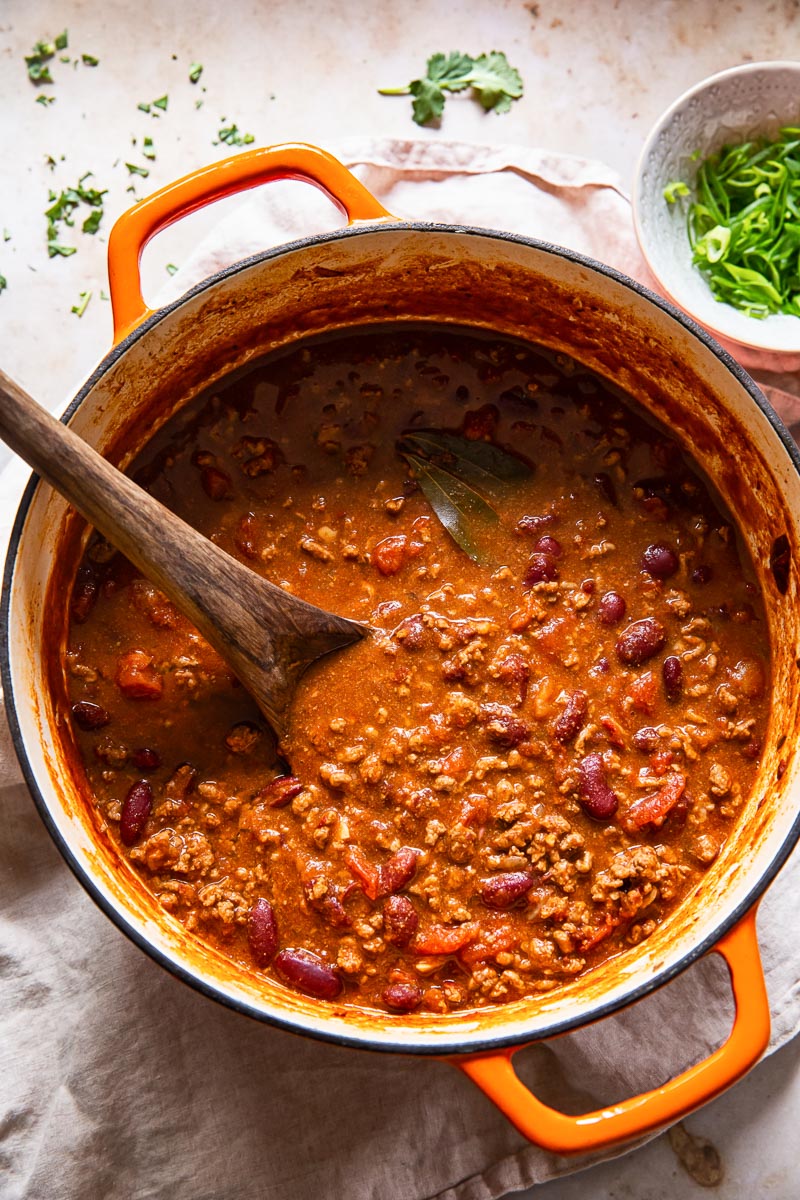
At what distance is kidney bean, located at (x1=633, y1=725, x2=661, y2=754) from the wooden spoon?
78 cm

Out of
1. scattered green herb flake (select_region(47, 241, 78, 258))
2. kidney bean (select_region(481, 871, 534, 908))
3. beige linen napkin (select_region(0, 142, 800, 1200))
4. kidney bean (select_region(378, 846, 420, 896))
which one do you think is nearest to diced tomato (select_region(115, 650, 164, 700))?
beige linen napkin (select_region(0, 142, 800, 1200))

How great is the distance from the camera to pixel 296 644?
2.76 metres

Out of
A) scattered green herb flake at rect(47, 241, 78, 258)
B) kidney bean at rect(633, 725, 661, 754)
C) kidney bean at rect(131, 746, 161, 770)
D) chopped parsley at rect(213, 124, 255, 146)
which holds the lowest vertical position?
kidney bean at rect(633, 725, 661, 754)

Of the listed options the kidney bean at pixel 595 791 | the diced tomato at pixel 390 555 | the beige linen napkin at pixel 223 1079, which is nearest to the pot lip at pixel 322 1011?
the kidney bean at pixel 595 791

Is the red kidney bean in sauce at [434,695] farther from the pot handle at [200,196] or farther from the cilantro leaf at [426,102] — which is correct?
the cilantro leaf at [426,102]

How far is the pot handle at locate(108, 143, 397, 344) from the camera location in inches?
105

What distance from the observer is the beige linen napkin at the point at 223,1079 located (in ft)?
9.76

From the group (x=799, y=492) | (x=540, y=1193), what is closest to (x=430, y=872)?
(x=540, y=1193)

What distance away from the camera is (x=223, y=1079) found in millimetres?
3010

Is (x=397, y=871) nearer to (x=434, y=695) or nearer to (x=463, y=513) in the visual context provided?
(x=434, y=695)

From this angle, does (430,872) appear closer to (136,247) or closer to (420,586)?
(420,586)

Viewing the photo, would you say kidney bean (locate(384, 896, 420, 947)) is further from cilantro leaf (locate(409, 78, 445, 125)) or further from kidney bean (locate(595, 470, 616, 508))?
cilantro leaf (locate(409, 78, 445, 125))

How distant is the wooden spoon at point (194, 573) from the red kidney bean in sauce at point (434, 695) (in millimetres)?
126

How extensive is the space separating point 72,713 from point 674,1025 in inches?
75.9
